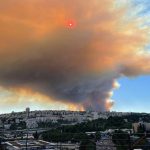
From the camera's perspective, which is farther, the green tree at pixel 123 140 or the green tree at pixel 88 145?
the green tree at pixel 88 145

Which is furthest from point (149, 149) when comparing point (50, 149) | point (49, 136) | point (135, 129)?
point (49, 136)

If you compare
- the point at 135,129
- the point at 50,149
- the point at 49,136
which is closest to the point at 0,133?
the point at 50,149

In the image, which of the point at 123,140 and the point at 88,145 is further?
the point at 123,140

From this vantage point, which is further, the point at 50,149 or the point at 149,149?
the point at 50,149

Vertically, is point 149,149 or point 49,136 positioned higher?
point 49,136

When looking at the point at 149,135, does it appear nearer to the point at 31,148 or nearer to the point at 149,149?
the point at 149,149

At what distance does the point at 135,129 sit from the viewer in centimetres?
1318

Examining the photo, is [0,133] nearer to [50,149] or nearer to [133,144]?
[50,149]

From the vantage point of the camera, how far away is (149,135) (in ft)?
39.5

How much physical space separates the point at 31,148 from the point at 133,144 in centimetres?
628

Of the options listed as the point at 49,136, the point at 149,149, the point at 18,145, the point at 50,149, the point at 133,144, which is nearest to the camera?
the point at 133,144

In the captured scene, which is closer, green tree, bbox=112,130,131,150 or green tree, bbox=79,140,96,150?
green tree, bbox=112,130,131,150

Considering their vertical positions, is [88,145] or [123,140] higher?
[123,140]

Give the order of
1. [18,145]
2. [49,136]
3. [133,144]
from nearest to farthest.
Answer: [133,144] → [18,145] → [49,136]
